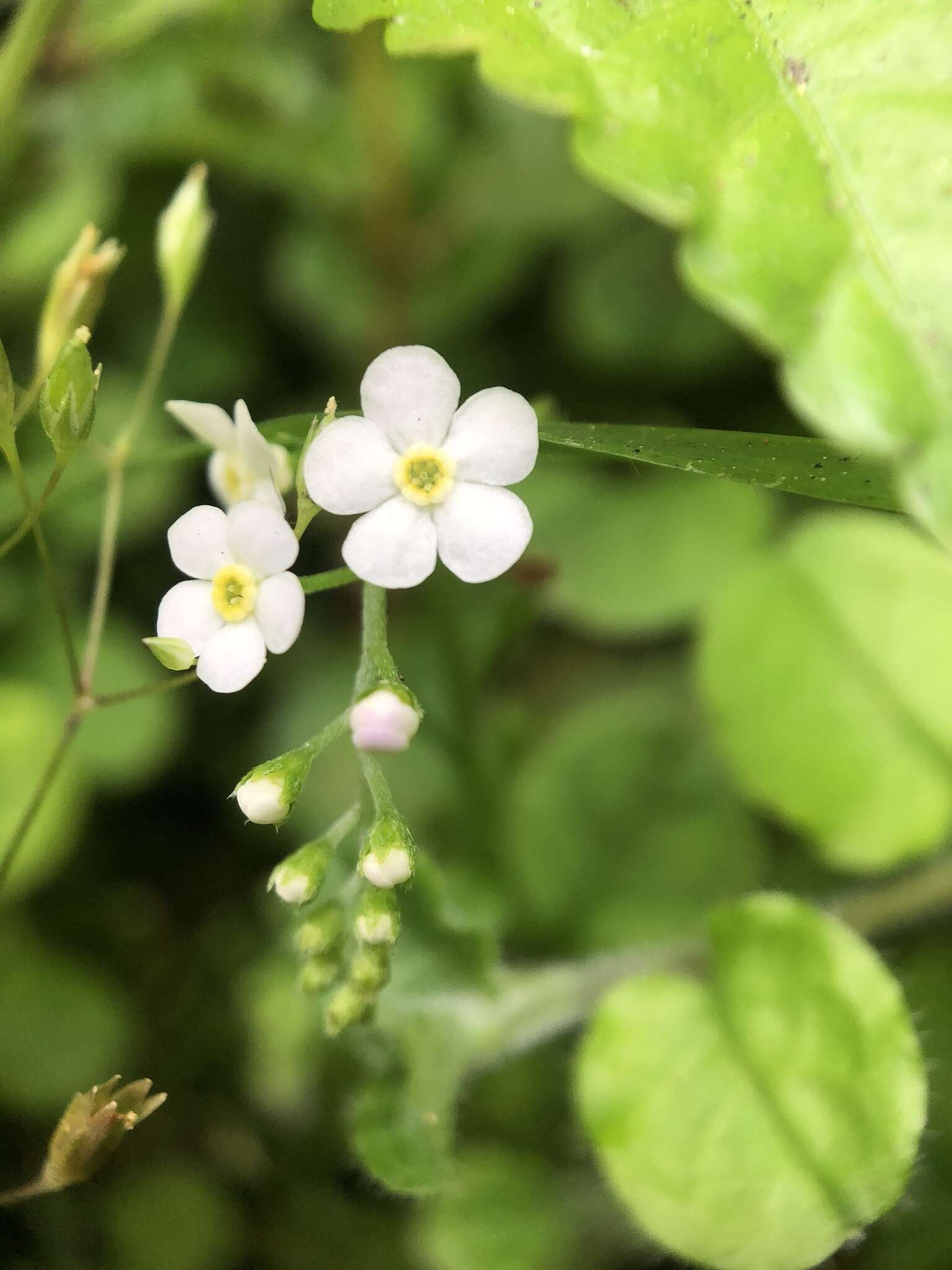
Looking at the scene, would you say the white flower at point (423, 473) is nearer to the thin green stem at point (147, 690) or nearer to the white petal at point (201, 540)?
the white petal at point (201, 540)

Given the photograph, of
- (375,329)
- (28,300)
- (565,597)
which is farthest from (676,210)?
→ (28,300)

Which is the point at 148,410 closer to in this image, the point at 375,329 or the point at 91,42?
the point at 375,329

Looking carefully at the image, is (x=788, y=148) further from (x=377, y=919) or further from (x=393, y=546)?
(x=377, y=919)

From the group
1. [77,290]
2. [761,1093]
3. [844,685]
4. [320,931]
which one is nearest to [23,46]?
[77,290]

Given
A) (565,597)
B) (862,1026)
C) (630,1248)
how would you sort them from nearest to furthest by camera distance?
(862,1026)
(630,1248)
(565,597)

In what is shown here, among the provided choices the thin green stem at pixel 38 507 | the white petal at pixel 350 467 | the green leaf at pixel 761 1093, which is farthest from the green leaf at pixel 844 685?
the thin green stem at pixel 38 507

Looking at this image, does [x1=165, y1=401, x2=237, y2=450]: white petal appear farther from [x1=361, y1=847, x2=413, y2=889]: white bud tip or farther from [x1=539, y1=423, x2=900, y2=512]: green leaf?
[x1=361, y1=847, x2=413, y2=889]: white bud tip
